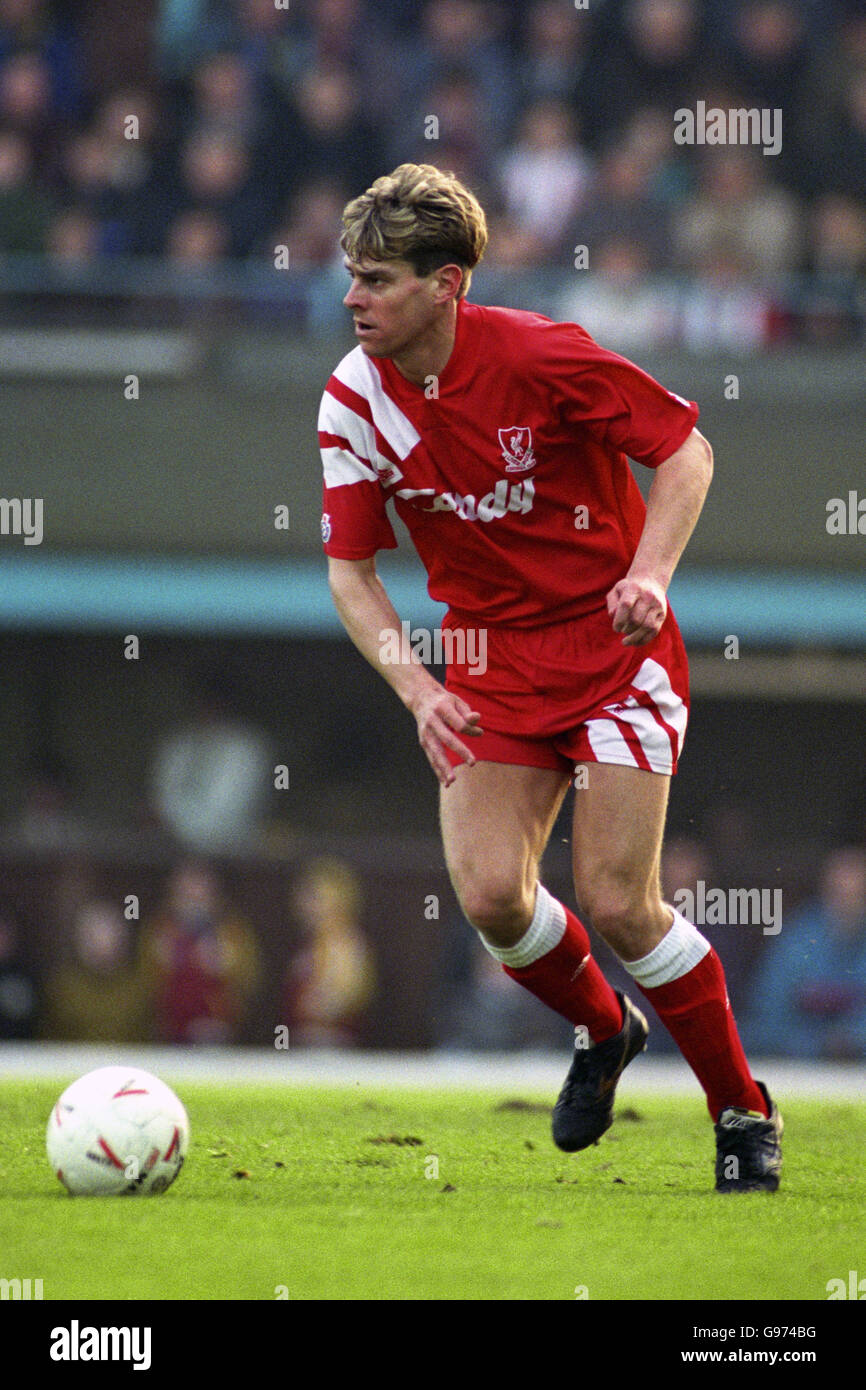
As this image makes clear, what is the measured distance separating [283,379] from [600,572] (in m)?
7.55

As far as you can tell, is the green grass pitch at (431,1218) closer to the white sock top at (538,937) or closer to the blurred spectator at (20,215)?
the white sock top at (538,937)

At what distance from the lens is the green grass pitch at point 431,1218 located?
12.9 ft

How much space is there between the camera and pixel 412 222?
4672 mm

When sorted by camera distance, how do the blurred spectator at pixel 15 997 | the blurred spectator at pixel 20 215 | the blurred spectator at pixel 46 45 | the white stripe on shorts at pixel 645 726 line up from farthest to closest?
the blurred spectator at pixel 46 45 < the blurred spectator at pixel 20 215 < the blurred spectator at pixel 15 997 < the white stripe on shorts at pixel 645 726

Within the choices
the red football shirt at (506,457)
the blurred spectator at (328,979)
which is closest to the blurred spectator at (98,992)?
the blurred spectator at (328,979)

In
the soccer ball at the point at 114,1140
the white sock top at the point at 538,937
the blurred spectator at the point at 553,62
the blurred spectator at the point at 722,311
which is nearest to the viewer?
the soccer ball at the point at 114,1140

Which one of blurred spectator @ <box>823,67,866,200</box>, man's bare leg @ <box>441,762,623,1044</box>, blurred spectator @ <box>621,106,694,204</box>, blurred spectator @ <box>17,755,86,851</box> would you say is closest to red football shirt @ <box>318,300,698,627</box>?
man's bare leg @ <box>441,762,623,1044</box>

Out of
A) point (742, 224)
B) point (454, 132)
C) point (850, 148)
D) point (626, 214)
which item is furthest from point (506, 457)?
point (850, 148)

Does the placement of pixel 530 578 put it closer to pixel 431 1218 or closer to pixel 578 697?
pixel 578 697

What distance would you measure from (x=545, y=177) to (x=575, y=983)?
27.0ft

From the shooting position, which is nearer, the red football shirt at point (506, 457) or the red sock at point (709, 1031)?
the red football shirt at point (506, 457)

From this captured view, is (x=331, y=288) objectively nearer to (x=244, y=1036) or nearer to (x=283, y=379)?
(x=283, y=379)

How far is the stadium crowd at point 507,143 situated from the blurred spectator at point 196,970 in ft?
13.4

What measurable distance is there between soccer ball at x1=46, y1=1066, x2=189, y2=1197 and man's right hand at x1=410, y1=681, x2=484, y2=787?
1.12 meters
